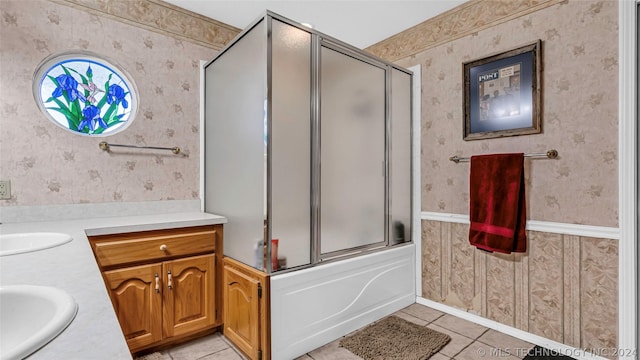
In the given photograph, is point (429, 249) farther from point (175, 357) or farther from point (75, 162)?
point (75, 162)

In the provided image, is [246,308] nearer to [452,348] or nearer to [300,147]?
[300,147]

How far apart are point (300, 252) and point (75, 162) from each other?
5.26ft

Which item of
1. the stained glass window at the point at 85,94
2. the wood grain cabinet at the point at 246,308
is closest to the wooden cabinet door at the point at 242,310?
the wood grain cabinet at the point at 246,308

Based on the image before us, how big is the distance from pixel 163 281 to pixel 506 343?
2.27 meters

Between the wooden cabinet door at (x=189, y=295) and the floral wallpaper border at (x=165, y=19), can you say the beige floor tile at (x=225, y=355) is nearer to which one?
the wooden cabinet door at (x=189, y=295)

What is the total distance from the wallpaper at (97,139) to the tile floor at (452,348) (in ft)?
3.56

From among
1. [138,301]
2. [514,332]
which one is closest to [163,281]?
[138,301]

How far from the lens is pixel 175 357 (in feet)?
6.43

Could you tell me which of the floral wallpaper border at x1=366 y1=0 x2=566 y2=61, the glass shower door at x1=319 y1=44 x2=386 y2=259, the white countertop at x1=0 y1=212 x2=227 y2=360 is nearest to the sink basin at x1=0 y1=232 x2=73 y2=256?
the white countertop at x1=0 y1=212 x2=227 y2=360

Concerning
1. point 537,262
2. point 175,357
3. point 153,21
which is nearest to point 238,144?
point 153,21

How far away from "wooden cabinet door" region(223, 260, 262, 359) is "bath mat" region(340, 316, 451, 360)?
62 cm

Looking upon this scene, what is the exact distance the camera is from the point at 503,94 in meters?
2.25

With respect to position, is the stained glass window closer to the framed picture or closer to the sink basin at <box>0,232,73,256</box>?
the sink basin at <box>0,232,73,256</box>

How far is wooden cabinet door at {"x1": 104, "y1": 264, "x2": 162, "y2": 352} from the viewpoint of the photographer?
5.95 feet
